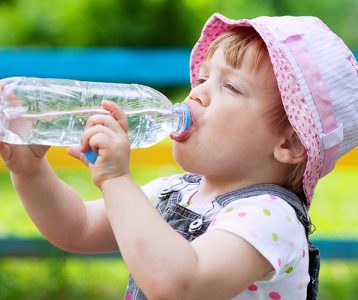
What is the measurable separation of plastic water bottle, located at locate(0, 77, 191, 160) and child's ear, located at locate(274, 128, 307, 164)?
0.73 feet

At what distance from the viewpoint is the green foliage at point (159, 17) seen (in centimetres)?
717

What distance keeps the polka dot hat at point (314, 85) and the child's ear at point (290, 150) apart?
4 centimetres

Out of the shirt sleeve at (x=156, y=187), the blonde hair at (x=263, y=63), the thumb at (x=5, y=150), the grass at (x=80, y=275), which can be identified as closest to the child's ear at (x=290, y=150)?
the blonde hair at (x=263, y=63)

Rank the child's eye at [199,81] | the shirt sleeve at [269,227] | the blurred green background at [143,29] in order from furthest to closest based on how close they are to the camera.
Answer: the blurred green background at [143,29]
the child's eye at [199,81]
the shirt sleeve at [269,227]

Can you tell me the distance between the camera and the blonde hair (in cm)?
226

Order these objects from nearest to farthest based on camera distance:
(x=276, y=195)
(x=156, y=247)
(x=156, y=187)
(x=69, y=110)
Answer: (x=156, y=247), (x=276, y=195), (x=69, y=110), (x=156, y=187)

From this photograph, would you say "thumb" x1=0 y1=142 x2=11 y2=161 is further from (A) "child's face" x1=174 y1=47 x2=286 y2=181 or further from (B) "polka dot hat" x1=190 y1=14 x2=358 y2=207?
(B) "polka dot hat" x1=190 y1=14 x2=358 y2=207

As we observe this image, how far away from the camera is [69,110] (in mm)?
2312

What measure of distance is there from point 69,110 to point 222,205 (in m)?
0.43

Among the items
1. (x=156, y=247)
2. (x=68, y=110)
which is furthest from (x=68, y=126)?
(x=156, y=247)

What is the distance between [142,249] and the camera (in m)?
1.94

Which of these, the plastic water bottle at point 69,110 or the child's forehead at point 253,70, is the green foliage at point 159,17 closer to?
Answer: the plastic water bottle at point 69,110

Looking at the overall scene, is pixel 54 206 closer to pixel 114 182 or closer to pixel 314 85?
pixel 114 182

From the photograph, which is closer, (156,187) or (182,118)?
(182,118)
